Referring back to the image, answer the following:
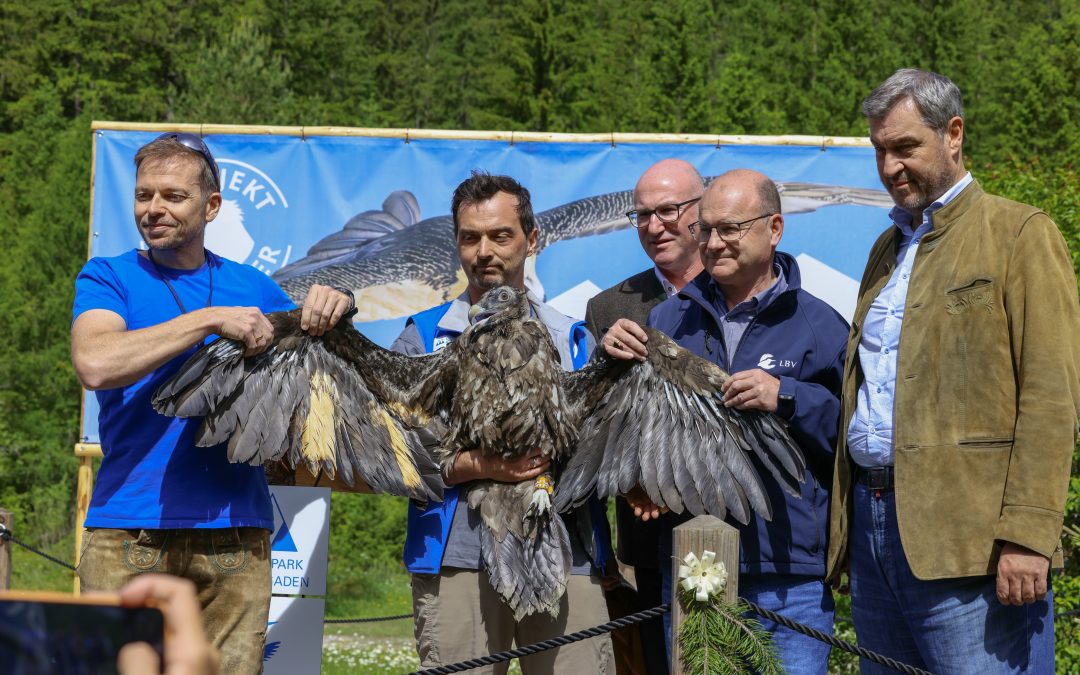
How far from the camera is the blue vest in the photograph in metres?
3.23

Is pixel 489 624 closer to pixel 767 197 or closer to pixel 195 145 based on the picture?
pixel 767 197

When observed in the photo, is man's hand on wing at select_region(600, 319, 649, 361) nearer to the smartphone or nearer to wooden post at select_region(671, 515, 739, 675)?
wooden post at select_region(671, 515, 739, 675)

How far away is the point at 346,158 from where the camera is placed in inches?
251

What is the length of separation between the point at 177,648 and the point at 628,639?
2.82m

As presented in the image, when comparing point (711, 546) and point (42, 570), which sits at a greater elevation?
point (711, 546)

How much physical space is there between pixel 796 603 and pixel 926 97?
4.99ft

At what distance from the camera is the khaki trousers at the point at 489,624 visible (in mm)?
3195

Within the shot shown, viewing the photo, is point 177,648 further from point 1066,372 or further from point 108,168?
point 108,168

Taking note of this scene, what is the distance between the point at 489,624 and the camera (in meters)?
3.25

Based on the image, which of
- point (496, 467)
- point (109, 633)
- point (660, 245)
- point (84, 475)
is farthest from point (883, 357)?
point (84, 475)

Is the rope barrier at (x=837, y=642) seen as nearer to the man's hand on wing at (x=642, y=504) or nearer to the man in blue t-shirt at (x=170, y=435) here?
the man's hand on wing at (x=642, y=504)

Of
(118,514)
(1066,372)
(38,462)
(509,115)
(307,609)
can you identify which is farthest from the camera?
(509,115)

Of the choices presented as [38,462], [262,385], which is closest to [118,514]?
[262,385]

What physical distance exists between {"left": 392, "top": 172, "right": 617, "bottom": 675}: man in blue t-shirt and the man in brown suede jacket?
2.55 ft
